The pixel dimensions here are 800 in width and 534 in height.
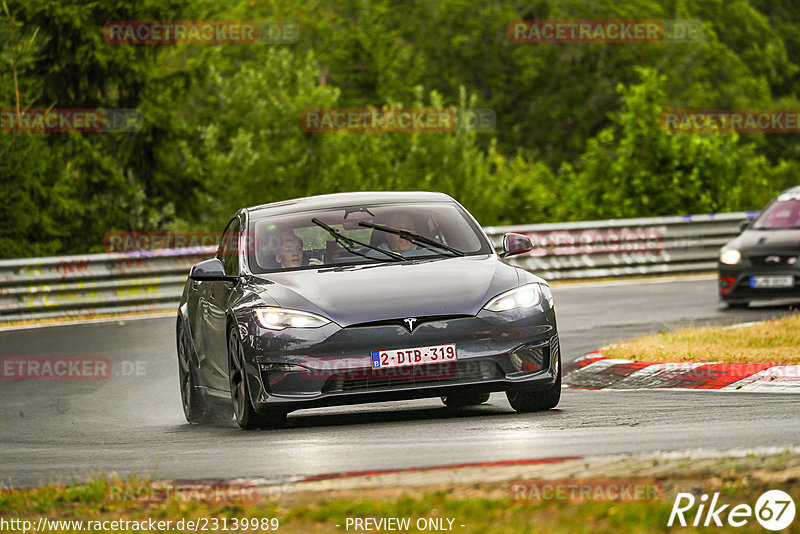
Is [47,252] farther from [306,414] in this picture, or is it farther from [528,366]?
[528,366]

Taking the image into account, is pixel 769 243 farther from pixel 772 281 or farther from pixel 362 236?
pixel 362 236

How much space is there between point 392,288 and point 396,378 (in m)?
0.60

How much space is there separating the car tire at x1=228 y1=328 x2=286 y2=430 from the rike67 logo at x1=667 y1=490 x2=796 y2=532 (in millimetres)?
4242

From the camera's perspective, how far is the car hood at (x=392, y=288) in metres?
9.30

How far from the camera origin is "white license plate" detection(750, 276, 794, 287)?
62.4 ft

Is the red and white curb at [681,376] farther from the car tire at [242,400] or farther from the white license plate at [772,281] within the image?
the white license plate at [772,281]

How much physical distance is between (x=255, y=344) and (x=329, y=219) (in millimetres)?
1548

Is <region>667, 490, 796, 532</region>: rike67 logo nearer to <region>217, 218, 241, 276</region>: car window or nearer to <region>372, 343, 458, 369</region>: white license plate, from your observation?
<region>372, 343, 458, 369</region>: white license plate

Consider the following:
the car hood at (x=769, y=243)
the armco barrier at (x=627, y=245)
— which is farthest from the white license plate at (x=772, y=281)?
the armco barrier at (x=627, y=245)

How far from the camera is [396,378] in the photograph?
9242 millimetres

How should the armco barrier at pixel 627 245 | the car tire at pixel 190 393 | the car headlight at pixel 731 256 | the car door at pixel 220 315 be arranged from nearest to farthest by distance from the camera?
the car door at pixel 220 315
the car tire at pixel 190 393
the car headlight at pixel 731 256
the armco barrier at pixel 627 245

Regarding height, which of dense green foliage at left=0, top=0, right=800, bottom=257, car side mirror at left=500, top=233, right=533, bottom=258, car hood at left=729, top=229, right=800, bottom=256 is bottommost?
dense green foliage at left=0, top=0, right=800, bottom=257

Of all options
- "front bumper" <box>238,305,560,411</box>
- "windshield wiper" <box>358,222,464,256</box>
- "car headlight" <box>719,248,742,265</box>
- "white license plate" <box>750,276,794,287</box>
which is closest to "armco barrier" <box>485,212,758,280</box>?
"car headlight" <box>719,248,742,265</box>

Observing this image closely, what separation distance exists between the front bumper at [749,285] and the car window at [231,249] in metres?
9.07
